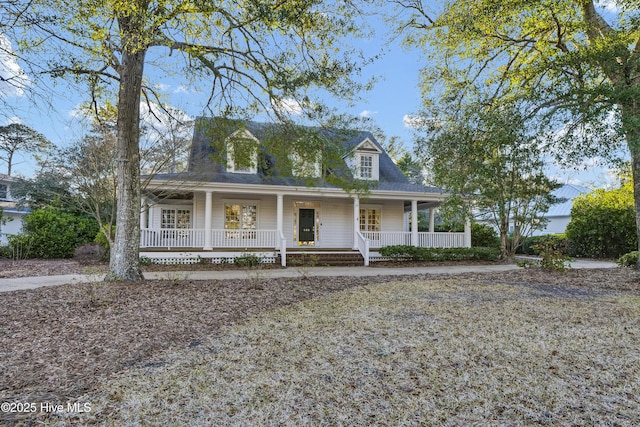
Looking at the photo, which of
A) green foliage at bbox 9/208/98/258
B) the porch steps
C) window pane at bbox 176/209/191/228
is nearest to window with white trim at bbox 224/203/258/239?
window pane at bbox 176/209/191/228

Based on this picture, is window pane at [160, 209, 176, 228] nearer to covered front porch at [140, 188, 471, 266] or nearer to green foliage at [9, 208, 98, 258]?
covered front porch at [140, 188, 471, 266]

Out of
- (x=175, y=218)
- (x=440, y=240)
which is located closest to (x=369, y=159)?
(x=440, y=240)

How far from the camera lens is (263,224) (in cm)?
1581

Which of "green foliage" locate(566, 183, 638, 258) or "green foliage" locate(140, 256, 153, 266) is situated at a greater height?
"green foliage" locate(566, 183, 638, 258)

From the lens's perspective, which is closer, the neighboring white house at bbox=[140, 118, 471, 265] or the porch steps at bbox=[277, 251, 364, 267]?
the neighboring white house at bbox=[140, 118, 471, 265]

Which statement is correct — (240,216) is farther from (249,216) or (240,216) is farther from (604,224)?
(604,224)

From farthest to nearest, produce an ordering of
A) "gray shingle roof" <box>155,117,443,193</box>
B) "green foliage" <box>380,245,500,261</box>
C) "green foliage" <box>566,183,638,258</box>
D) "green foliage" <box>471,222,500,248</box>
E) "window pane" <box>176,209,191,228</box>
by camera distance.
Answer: "green foliage" <box>471,222,500,248</box>
"green foliage" <box>566,183,638,258</box>
"window pane" <box>176,209,191,228</box>
"green foliage" <box>380,245,500,261</box>
"gray shingle roof" <box>155,117,443,193</box>

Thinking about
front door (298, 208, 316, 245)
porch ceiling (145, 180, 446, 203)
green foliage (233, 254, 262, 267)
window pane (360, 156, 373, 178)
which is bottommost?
green foliage (233, 254, 262, 267)

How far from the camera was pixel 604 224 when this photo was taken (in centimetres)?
1662

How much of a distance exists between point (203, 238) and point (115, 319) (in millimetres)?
9206

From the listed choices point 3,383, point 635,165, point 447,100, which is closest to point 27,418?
point 3,383

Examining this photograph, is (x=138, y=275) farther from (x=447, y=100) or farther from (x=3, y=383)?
(x=447, y=100)

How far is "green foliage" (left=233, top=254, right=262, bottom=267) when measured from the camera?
1284 cm

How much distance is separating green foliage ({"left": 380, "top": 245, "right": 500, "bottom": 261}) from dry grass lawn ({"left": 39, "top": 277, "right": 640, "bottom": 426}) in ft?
29.1
